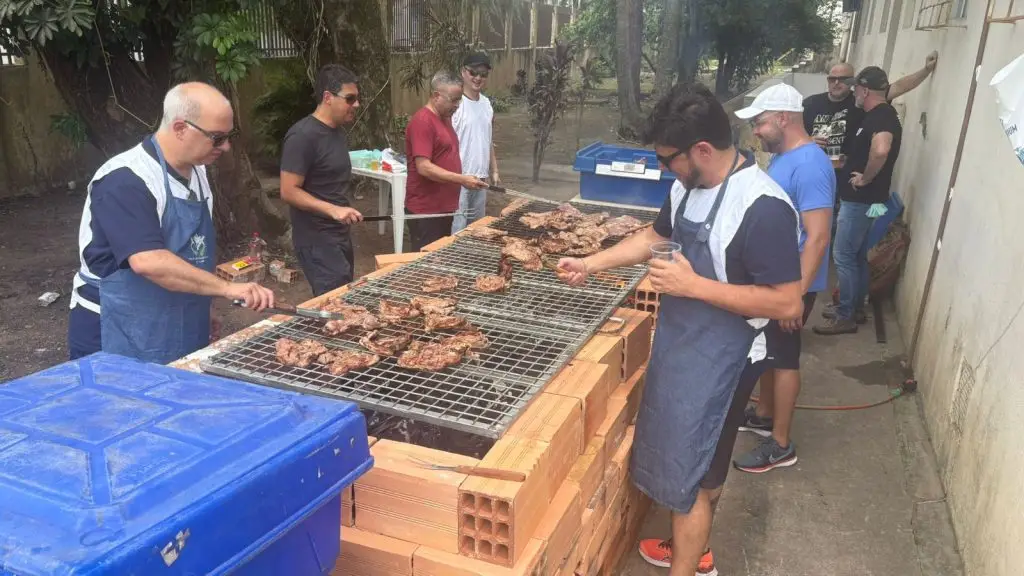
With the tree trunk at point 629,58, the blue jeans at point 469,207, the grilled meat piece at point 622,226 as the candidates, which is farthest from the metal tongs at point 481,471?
the tree trunk at point 629,58

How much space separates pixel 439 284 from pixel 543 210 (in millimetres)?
2283

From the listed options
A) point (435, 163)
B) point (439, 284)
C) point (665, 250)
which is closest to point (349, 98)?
point (435, 163)

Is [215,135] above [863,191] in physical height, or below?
above

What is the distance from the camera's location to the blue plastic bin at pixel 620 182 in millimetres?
6328

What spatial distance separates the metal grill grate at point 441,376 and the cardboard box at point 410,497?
6.2 inches

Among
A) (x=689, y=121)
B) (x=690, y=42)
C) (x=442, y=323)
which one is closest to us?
(x=689, y=121)

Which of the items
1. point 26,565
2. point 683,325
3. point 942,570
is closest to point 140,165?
point 26,565

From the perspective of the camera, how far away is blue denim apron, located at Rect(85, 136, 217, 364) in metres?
3.00

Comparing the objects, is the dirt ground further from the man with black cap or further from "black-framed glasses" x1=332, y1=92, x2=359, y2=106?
the man with black cap

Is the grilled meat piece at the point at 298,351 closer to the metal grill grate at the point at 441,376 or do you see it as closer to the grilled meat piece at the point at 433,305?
the metal grill grate at the point at 441,376

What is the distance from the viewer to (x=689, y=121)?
A: 268 cm

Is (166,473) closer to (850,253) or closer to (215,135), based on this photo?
(215,135)

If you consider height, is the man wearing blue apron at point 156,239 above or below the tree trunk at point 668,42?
below

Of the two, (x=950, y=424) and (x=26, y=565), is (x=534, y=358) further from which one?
(x=950, y=424)
